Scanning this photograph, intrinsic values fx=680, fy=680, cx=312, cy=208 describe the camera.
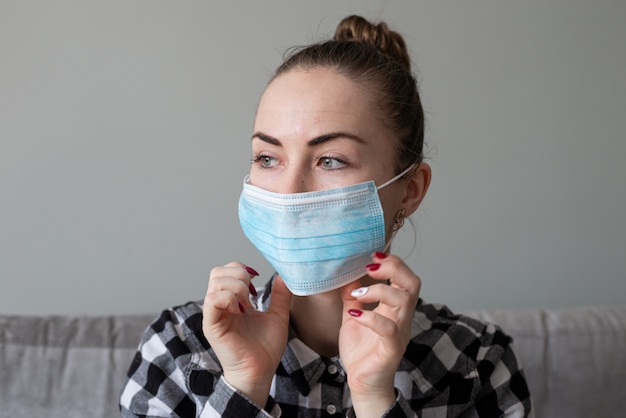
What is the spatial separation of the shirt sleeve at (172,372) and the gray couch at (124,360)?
39 centimetres

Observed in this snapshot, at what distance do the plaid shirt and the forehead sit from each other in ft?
1.40

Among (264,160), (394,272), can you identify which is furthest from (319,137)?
(394,272)

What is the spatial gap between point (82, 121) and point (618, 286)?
1849mm

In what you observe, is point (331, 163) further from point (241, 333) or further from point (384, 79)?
point (241, 333)

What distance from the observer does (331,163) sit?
1.16 meters

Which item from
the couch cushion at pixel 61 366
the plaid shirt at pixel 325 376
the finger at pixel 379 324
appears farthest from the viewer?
the couch cushion at pixel 61 366

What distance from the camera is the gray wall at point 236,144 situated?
76.8 inches

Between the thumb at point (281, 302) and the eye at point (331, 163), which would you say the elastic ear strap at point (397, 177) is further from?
the thumb at point (281, 302)

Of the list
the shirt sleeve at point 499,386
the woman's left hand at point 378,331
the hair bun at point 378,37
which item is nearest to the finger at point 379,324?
the woman's left hand at point 378,331

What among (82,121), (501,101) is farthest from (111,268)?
(501,101)

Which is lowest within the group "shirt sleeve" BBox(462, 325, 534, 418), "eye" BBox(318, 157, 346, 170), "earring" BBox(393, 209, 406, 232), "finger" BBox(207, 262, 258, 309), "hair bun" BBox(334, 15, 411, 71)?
"shirt sleeve" BBox(462, 325, 534, 418)

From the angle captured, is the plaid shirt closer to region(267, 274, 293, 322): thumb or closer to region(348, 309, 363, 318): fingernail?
region(267, 274, 293, 322): thumb

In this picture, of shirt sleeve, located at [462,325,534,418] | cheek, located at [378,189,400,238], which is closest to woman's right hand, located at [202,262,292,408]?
cheek, located at [378,189,400,238]

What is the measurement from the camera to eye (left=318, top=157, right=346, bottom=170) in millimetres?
1160
